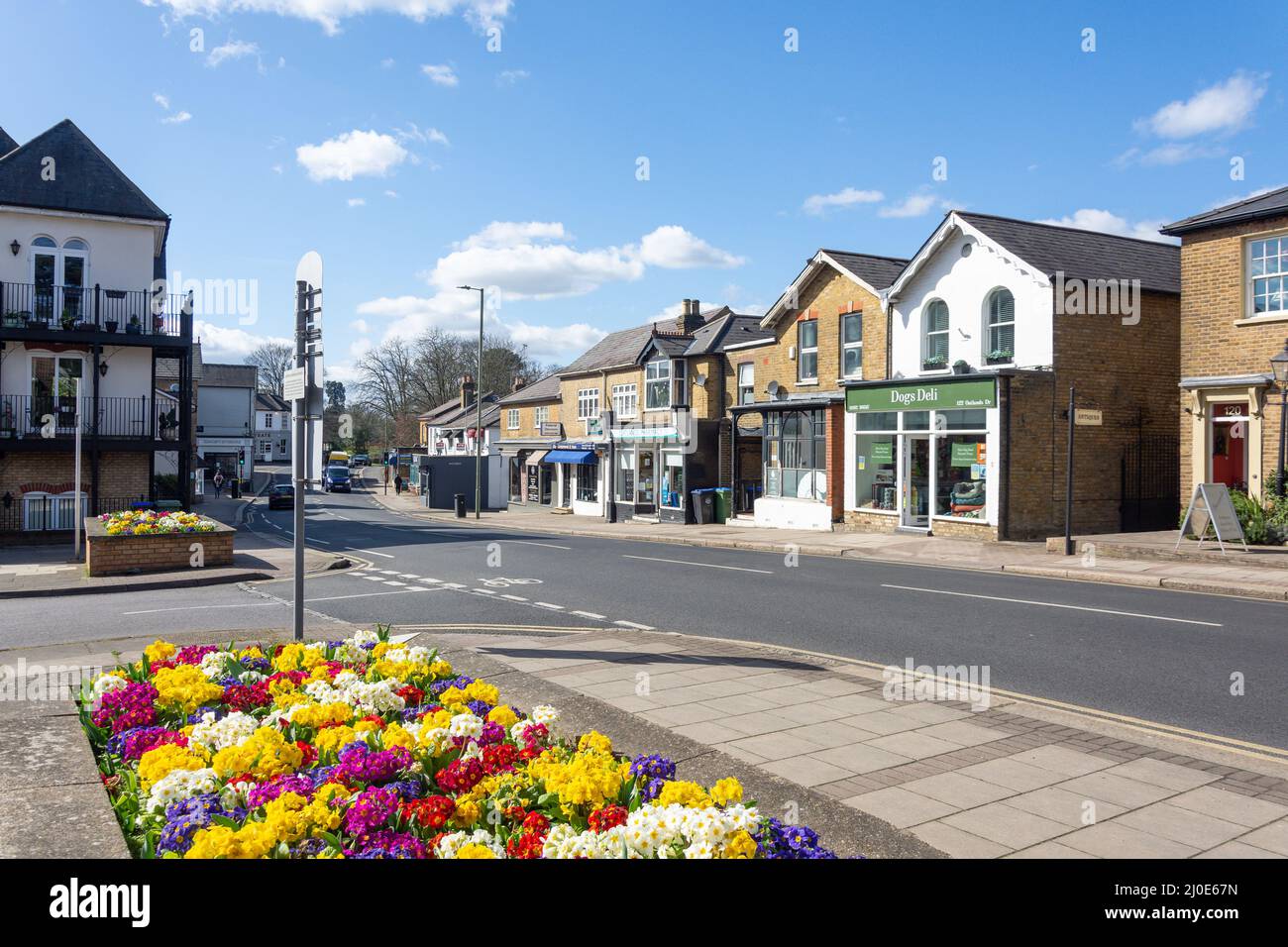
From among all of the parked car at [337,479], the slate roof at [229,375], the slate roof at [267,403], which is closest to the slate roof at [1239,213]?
the parked car at [337,479]

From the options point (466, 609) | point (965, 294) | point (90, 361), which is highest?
point (965, 294)

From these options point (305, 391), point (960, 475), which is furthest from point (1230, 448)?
point (305, 391)

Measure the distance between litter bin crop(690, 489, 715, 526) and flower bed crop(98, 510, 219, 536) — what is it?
17.7 metres

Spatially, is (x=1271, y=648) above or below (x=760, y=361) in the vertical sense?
below

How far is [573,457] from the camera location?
43.9m

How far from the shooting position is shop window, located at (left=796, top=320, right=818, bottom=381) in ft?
99.2

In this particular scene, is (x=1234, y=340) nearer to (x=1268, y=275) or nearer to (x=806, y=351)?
(x=1268, y=275)

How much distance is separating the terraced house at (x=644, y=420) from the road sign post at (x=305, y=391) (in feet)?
83.4

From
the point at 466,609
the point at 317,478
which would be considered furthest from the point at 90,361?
the point at 317,478

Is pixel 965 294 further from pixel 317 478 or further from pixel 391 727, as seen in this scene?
pixel 391 727
